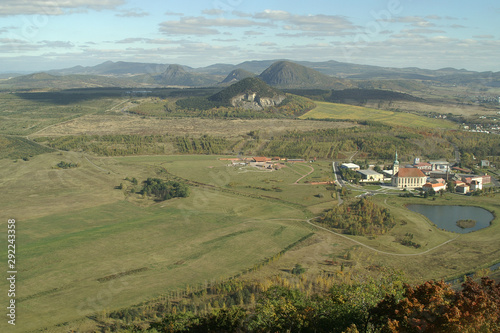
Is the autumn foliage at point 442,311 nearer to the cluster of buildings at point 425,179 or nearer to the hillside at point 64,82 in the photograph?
the cluster of buildings at point 425,179

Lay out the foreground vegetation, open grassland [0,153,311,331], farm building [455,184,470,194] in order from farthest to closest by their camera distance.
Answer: farm building [455,184,470,194]
open grassland [0,153,311,331]
the foreground vegetation

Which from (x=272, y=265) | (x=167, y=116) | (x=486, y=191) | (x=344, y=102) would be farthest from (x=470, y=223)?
(x=344, y=102)

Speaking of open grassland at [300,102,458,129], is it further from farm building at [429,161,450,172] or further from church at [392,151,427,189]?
church at [392,151,427,189]

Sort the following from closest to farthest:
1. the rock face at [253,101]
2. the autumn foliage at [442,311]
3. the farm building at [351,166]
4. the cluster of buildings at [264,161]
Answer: the autumn foliage at [442,311]
the farm building at [351,166]
the cluster of buildings at [264,161]
the rock face at [253,101]

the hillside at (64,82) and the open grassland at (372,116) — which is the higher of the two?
the hillside at (64,82)

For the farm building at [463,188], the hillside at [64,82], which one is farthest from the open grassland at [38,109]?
the farm building at [463,188]

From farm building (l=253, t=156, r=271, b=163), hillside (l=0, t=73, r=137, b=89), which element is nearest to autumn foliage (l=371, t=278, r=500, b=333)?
farm building (l=253, t=156, r=271, b=163)

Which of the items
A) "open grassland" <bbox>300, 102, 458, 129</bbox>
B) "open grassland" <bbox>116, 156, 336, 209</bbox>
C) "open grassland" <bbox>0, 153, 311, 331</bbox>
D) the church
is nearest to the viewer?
→ "open grassland" <bbox>0, 153, 311, 331</bbox>
